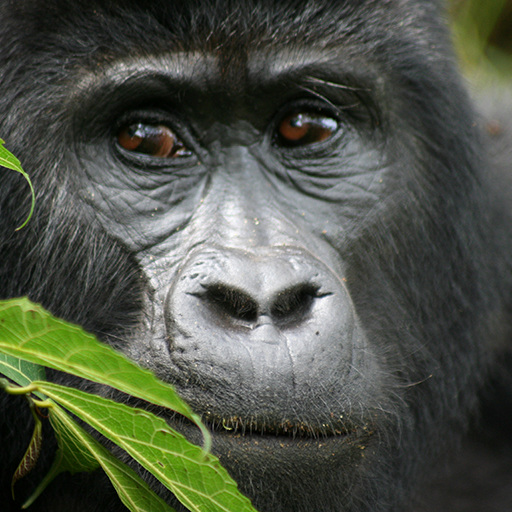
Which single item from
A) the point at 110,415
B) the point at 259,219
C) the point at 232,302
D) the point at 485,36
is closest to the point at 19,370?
the point at 110,415

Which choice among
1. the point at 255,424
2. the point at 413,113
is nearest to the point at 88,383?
the point at 255,424

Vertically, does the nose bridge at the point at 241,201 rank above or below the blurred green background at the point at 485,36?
below

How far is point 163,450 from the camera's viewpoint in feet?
4.66

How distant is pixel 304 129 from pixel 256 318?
96cm

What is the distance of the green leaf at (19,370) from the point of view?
1.49 metres

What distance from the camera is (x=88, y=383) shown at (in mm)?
2232

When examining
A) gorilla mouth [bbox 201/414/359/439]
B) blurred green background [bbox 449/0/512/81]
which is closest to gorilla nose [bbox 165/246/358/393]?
gorilla mouth [bbox 201/414/359/439]

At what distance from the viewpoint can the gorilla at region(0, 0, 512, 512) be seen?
1.93 m

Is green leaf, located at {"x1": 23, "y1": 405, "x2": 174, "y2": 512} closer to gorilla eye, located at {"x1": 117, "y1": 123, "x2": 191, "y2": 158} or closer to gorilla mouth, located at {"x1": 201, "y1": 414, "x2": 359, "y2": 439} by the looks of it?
gorilla mouth, located at {"x1": 201, "y1": 414, "x2": 359, "y2": 439}

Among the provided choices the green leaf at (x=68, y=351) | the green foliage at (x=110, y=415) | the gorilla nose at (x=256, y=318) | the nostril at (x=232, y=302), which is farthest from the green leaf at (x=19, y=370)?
the nostril at (x=232, y=302)

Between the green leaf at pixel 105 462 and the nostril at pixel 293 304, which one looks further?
the nostril at pixel 293 304

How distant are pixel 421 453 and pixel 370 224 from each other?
1.08 metres

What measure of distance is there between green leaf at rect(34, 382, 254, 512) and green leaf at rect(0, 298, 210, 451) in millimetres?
109

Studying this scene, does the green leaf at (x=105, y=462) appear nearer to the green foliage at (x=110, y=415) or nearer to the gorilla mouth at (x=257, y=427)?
the green foliage at (x=110, y=415)
